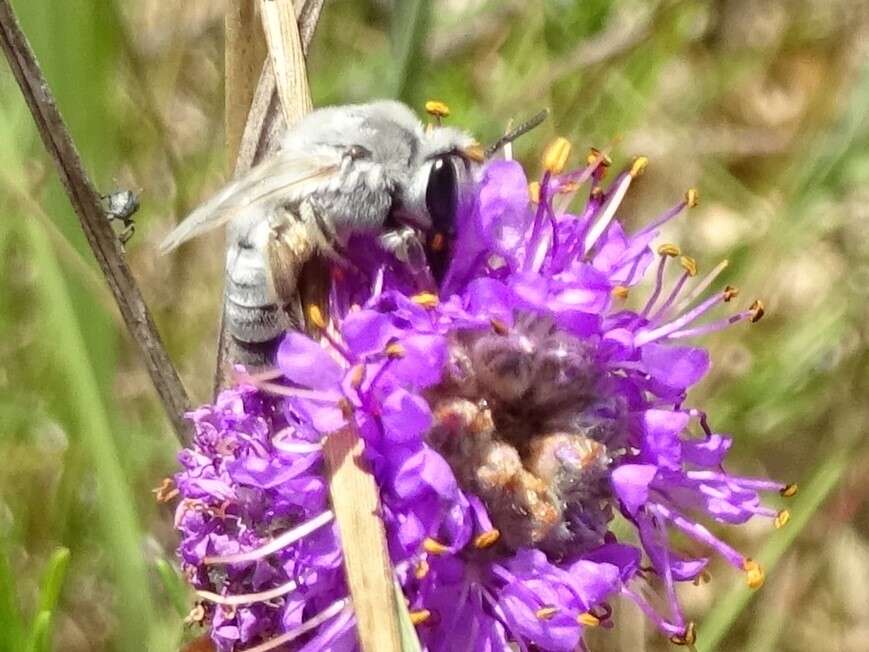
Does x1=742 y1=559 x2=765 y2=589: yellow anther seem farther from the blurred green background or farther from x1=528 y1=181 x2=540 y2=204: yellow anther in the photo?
the blurred green background

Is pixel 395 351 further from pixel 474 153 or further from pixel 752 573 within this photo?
pixel 752 573

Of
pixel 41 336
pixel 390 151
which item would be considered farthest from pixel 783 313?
pixel 390 151

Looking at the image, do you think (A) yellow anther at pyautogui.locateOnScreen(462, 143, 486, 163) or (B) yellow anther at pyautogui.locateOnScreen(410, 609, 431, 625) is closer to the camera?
(B) yellow anther at pyautogui.locateOnScreen(410, 609, 431, 625)

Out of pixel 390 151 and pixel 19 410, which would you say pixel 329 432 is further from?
pixel 19 410

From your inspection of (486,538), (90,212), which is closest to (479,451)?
(486,538)

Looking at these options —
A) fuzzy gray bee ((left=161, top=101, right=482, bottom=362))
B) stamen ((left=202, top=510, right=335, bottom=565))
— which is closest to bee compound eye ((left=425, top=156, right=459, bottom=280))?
fuzzy gray bee ((left=161, top=101, right=482, bottom=362))

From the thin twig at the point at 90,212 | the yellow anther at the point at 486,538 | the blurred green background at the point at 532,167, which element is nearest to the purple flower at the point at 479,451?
the yellow anther at the point at 486,538
